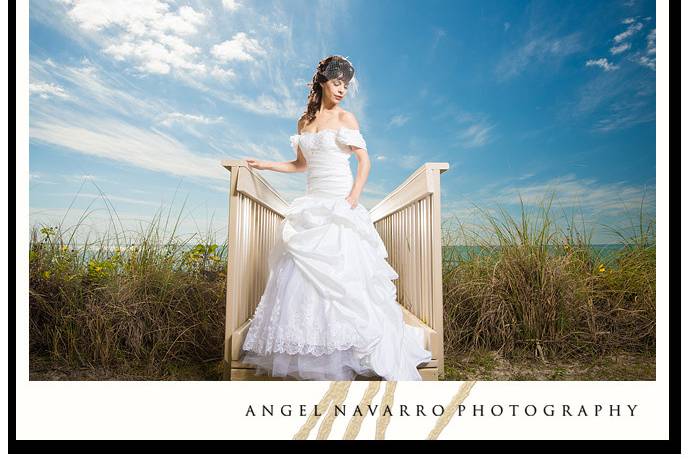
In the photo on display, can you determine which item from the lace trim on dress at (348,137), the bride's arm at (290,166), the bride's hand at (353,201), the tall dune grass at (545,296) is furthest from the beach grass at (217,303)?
the lace trim on dress at (348,137)

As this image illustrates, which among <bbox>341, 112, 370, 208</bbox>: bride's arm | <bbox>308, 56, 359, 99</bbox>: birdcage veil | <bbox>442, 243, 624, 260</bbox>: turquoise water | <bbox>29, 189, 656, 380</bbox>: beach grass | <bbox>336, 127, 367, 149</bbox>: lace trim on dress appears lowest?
<bbox>29, 189, 656, 380</bbox>: beach grass

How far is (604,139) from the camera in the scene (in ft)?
9.39

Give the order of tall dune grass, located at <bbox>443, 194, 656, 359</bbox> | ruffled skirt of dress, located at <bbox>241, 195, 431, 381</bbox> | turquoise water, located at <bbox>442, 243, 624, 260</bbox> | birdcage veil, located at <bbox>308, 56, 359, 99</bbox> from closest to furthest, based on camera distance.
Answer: ruffled skirt of dress, located at <bbox>241, 195, 431, 381</bbox>, birdcage veil, located at <bbox>308, 56, 359, 99</bbox>, tall dune grass, located at <bbox>443, 194, 656, 359</bbox>, turquoise water, located at <bbox>442, 243, 624, 260</bbox>

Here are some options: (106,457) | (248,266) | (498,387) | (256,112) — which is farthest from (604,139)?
(106,457)

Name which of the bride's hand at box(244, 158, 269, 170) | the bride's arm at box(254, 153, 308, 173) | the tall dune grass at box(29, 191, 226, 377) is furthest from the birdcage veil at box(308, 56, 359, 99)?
the tall dune grass at box(29, 191, 226, 377)

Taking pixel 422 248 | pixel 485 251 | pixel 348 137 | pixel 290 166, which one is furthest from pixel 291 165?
pixel 485 251

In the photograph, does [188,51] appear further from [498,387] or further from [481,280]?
[498,387]

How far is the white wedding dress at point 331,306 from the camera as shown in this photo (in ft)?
5.15

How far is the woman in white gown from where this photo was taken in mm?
1572

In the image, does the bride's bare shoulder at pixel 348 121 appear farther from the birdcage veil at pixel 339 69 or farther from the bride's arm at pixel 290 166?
the bride's arm at pixel 290 166

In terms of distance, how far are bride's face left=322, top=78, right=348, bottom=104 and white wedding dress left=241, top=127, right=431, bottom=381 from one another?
231 mm

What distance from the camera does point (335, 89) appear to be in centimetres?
203

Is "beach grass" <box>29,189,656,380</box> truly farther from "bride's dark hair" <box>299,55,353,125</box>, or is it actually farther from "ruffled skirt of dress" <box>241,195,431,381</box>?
"bride's dark hair" <box>299,55,353,125</box>

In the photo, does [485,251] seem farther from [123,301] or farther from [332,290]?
[123,301]
